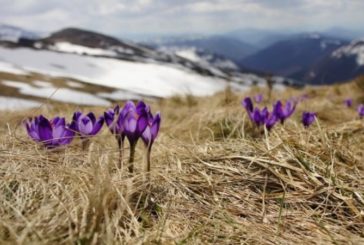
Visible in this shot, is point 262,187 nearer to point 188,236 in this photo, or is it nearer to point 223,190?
point 223,190

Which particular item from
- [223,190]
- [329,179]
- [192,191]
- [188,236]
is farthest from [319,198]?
[188,236]

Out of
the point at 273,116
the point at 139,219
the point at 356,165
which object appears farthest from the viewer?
the point at 273,116

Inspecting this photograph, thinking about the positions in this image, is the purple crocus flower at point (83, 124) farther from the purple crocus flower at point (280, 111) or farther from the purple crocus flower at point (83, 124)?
the purple crocus flower at point (280, 111)

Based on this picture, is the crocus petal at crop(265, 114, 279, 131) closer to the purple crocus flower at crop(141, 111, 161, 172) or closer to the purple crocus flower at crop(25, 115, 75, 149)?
the purple crocus flower at crop(141, 111, 161, 172)

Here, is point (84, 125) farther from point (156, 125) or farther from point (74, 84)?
point (74, 84)

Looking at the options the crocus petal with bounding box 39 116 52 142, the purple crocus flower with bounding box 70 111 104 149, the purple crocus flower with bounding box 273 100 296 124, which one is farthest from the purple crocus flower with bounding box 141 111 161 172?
the purple crocus flower with bounding box 273 100 296 124

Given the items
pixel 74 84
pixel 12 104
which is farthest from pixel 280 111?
pixel 74 84

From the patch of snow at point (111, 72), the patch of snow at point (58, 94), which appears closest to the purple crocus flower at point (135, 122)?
the patch of snow at point (58, 94)
